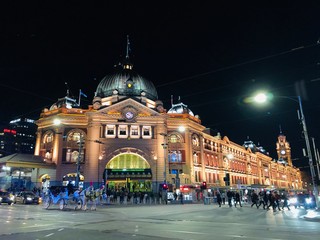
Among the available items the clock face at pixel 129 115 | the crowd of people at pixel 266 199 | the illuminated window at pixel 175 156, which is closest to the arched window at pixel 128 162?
the illuminated window at pixel 175 156

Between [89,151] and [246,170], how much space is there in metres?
59.2

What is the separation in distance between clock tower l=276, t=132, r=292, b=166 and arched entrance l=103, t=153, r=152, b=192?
430ft

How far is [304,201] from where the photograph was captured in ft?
93.5

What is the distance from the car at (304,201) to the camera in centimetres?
2756

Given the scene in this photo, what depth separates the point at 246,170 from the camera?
96.0 m

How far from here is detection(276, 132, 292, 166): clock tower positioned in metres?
168

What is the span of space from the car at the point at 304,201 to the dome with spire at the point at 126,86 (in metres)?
43.9

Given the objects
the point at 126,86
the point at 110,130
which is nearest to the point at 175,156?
the point at 110,130

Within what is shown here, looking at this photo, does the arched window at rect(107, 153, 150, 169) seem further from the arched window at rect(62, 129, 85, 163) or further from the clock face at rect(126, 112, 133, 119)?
the clock face at rect(126, 112, 133, 119)

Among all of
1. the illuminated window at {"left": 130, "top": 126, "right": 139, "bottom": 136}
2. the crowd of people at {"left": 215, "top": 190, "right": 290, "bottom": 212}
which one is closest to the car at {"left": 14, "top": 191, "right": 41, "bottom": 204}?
the crowd of people at {"left": 215, "top": 190, "right": 290, "bottom": 212}

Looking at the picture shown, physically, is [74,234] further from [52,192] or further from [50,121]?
[50,121]

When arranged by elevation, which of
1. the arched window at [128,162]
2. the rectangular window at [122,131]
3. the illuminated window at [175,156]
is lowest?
the arched window at [128,162]

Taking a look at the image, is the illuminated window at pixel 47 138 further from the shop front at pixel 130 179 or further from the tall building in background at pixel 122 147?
the shop front at pixel 130 179

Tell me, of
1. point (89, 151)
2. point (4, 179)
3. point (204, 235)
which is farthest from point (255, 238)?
point (4, 179)
